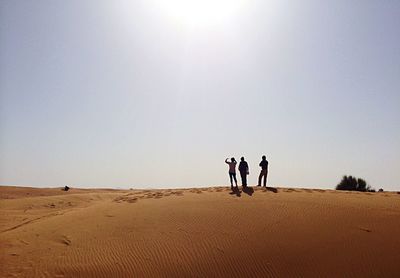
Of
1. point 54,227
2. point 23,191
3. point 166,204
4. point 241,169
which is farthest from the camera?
point 23,191

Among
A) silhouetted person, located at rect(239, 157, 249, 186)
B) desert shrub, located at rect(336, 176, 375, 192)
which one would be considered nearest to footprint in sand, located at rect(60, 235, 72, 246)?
silhouetted person, located at rect(239, 157, 249, 186)

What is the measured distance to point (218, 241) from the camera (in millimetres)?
9188

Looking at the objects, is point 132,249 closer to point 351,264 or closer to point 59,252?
point 59,252

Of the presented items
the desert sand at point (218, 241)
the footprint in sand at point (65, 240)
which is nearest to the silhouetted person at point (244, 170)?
the desert sand at point (218, 241)

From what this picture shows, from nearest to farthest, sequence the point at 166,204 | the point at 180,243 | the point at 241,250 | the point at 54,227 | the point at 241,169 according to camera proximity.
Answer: the point at 241,250 < the point at 180,243 < the point at 54,227 < the point at 166,204 < the point at 241,169

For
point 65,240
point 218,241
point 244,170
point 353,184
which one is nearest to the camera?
point 218,241

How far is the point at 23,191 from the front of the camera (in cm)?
3228

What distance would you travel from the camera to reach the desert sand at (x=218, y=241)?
7.99 meters

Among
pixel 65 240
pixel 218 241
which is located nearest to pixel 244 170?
pixel 218 241

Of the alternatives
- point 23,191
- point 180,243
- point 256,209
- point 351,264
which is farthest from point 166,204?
point 23,191

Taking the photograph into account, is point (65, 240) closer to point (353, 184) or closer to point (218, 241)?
point (218, 241)

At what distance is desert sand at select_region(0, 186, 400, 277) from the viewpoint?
7988 mm

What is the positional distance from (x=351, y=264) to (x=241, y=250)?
2.37 m

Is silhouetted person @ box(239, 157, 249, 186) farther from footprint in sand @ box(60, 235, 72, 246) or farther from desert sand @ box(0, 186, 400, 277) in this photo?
footprint in sand @ box(60, 235, 72, 246)
